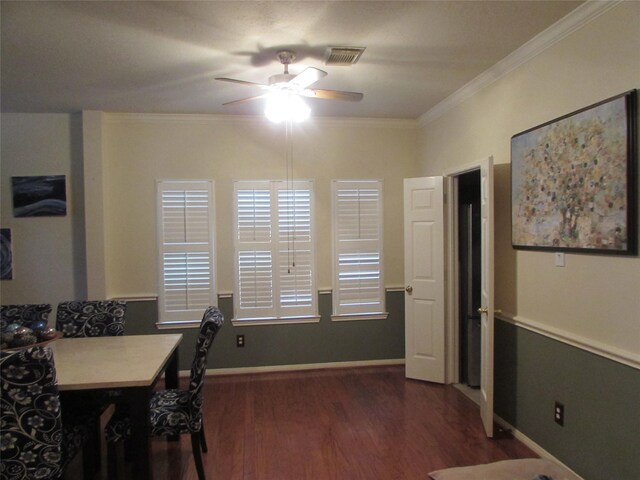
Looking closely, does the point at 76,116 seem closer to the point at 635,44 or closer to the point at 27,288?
the point at 27,288

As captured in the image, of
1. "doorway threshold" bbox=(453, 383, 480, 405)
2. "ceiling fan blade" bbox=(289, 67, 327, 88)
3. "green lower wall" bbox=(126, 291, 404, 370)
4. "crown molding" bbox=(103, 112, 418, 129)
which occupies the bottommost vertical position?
"doorway threshold" bbox=(453, 383, 480, 405)

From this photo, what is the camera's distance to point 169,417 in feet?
7.25

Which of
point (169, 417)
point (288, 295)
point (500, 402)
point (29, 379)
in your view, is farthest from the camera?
point (288, 295)

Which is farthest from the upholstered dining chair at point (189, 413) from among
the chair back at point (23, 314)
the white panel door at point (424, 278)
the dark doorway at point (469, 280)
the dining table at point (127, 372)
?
the dark doorway at point (469, 280)

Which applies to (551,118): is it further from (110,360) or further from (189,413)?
(110,360)

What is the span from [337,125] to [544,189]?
7.72ft

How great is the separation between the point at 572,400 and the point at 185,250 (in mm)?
3450

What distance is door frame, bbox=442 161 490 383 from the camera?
→ 12.1ft

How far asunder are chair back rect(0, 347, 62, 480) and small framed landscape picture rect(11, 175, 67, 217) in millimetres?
2580

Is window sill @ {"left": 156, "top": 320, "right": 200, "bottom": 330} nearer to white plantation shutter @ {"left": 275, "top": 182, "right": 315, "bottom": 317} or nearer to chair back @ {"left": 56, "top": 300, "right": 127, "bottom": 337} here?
white plantation shutter @ {"left": 275, "top": 182, "right": 315, "bottom": 317}

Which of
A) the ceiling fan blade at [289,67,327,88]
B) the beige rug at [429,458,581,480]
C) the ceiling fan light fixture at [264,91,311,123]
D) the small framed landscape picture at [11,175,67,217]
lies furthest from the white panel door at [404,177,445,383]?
the small framed landscape picture at [11,175,67,217]

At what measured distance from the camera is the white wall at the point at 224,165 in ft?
12.9

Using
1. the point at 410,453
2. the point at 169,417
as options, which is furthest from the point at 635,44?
the point at 169,417

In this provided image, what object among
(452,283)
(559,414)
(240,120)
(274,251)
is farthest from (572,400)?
(240,120)
